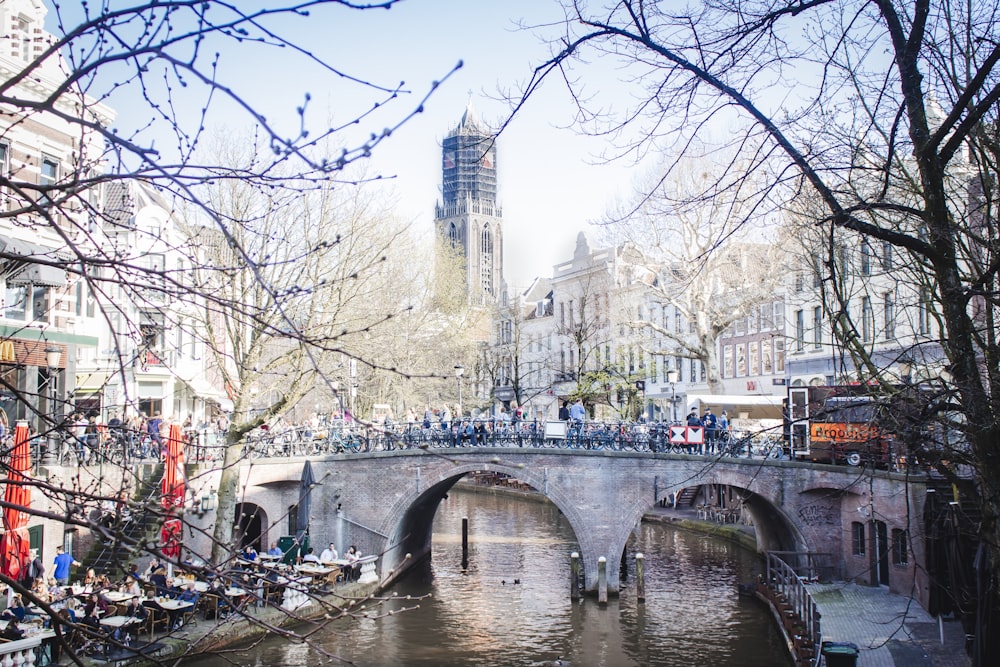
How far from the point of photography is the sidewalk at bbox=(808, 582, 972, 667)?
1611cm

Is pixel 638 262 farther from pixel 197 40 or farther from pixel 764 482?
pixel 197 40

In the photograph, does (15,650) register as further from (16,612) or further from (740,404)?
(740,404)

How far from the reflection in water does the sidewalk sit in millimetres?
1717

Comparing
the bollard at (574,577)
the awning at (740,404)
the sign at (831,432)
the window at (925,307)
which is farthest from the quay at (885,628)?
the awning at (740,404)

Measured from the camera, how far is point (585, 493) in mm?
28125

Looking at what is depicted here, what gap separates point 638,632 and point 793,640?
4.50 metres

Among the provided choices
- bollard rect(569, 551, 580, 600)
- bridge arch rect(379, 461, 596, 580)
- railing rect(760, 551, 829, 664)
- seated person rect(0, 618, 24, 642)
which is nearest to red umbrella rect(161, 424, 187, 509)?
seated person rect(0, 618, 24, 642)

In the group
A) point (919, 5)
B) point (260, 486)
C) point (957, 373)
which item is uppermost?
point (919, 5)

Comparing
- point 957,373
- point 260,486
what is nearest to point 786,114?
point 957,373

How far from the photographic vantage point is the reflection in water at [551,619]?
20906 millimetres

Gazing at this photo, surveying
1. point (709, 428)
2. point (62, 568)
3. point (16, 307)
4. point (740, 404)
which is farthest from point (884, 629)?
point (16, 307)

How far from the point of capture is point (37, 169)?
2070 cm

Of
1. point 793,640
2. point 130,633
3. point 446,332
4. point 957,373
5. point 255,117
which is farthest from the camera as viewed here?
point 446,332

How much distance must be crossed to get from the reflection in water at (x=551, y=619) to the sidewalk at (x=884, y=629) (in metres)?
1.72
